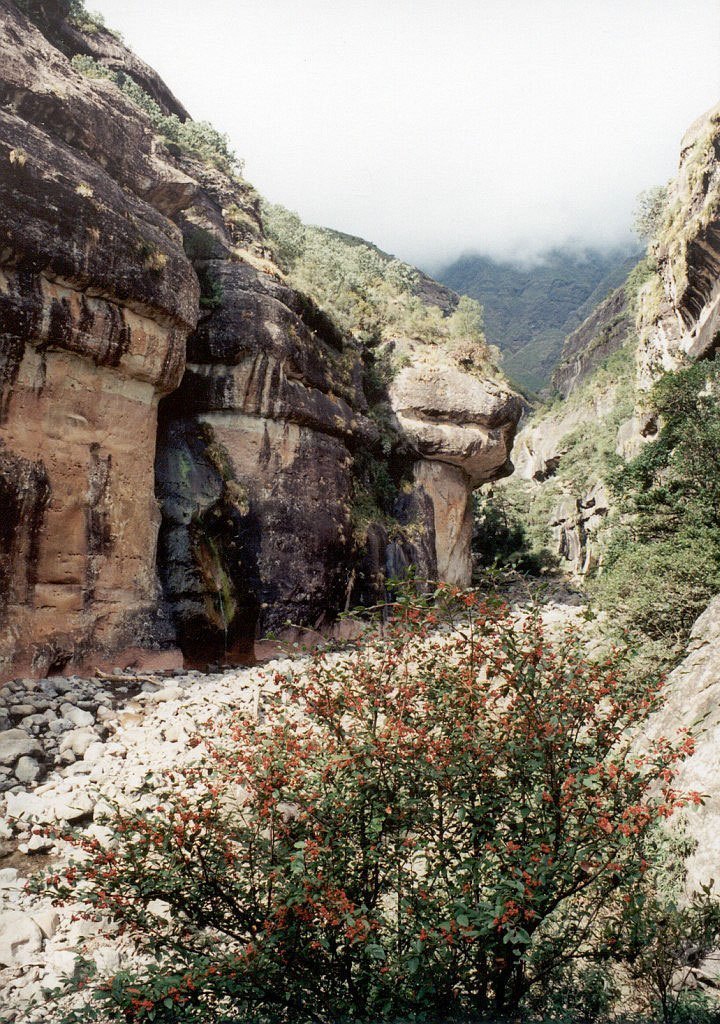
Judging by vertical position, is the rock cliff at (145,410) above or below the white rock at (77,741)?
above

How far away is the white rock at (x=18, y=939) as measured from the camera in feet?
16.2

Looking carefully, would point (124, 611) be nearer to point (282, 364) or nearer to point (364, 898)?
point (282, 364)

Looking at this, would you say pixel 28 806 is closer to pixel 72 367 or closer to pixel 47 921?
pixel 47 921

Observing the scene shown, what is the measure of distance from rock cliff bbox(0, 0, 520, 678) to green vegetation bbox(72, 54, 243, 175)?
58 centimetres

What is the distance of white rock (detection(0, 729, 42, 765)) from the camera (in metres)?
7.96

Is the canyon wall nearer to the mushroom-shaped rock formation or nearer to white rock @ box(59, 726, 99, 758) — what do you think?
the mushroom-shaped rock formation

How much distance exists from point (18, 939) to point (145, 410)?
10.3m

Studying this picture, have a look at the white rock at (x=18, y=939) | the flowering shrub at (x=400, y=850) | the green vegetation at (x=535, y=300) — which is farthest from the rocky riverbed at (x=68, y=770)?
the green vegetation at (x=535, y=300)

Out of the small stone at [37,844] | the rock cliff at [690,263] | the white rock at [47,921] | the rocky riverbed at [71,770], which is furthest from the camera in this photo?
the rock cliff at [690,263]

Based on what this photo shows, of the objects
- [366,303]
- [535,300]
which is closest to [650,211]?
[366,303]

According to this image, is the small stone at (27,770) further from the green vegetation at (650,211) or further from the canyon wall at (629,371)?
the green vegetation at (650,211)

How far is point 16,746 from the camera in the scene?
8125 millimetres

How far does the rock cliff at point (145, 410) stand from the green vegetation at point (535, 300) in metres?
85.5

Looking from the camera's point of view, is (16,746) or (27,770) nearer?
(27,770)
